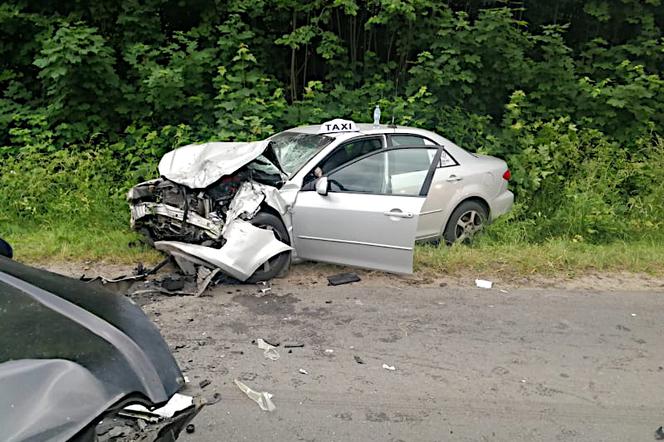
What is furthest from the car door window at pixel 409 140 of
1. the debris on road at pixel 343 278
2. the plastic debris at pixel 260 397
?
the plastic debris at pixel 260 397

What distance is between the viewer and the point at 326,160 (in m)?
6.41

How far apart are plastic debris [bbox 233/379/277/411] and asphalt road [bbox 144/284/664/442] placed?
0.05m

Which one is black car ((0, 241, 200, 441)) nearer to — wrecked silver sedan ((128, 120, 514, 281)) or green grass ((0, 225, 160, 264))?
wrecked silver sedan ((128, 120, 514, 281))

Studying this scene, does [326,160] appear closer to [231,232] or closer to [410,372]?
[231,232]

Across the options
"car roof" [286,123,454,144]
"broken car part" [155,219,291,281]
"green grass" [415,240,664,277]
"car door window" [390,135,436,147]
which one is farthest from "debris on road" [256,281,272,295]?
"car door window" [390,135,436,147]

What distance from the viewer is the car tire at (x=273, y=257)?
589cm

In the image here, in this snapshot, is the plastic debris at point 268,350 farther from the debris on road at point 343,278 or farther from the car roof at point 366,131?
the car roof at point 366,131

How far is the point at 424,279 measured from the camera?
6.15 m

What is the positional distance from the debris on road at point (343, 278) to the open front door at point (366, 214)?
0.56 feet

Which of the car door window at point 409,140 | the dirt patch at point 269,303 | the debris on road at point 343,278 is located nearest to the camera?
the dirt patch at point 269,303

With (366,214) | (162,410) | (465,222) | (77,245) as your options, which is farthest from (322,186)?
(162,410)

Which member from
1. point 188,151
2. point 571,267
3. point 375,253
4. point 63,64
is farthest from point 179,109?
point 571,267

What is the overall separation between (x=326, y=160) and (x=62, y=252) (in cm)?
324

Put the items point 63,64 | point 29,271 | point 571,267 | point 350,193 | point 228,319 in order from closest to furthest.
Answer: point 29,271
point 228,319
point 350,193
point 571,267
point 63,64
